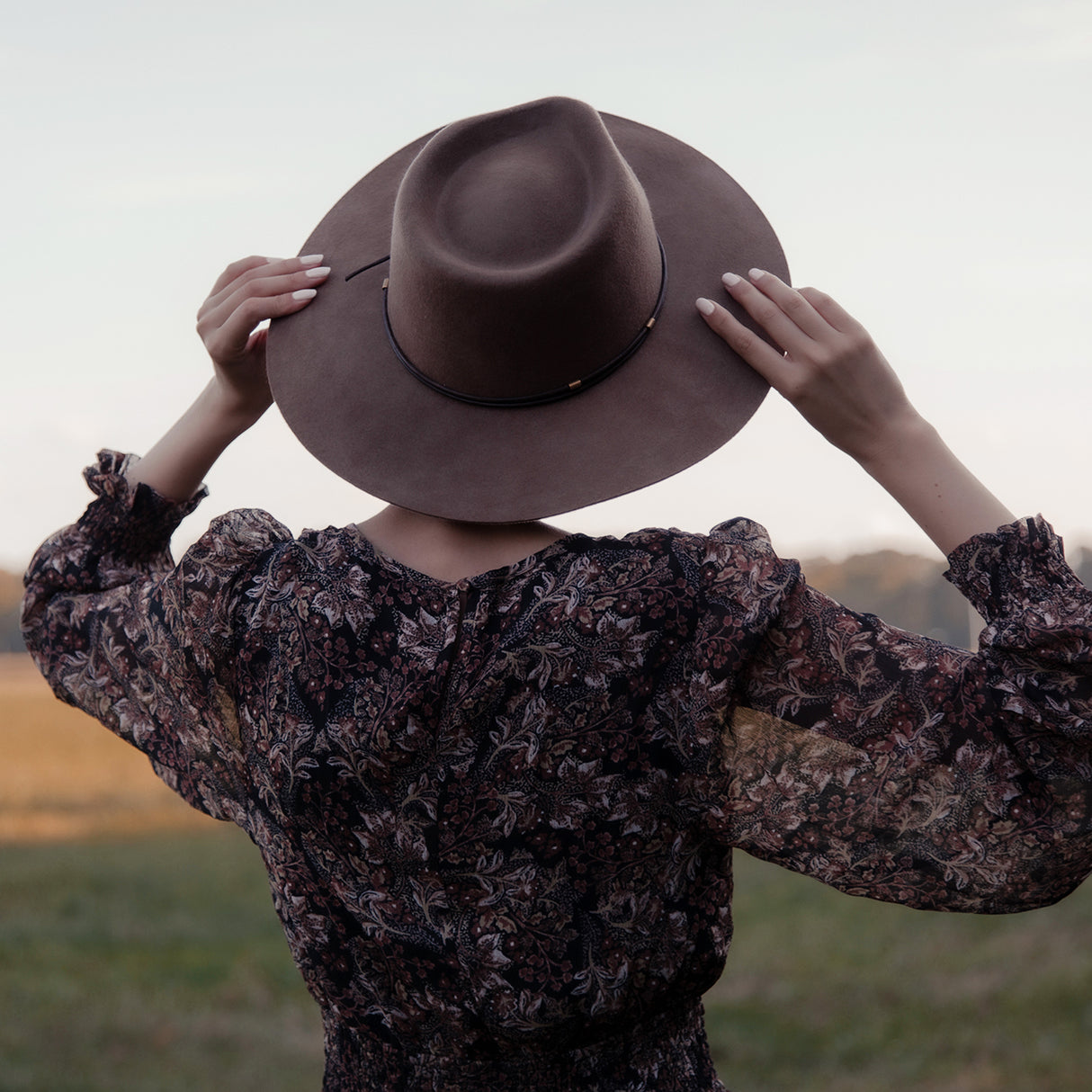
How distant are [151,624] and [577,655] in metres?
0.64

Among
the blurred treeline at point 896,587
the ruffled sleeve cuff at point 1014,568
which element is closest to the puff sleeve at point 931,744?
the ruffled sleeve cuff at point 1014,568

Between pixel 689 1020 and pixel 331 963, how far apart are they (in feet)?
1.62

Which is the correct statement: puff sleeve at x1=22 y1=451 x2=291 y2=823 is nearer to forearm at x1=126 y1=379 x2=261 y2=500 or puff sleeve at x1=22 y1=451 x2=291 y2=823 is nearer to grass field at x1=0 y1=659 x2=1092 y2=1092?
forearm at x1=126 y1=379 x2=261 y2=500

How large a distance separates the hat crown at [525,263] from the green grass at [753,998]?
15.4ft

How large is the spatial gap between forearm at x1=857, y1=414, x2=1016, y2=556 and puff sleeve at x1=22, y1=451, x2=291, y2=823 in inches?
30.6

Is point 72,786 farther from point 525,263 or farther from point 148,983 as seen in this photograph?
point 525,263

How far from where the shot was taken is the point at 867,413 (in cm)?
134

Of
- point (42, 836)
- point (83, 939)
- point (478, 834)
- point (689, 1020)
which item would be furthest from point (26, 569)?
point (42, 836)

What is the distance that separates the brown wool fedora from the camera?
1331 mm

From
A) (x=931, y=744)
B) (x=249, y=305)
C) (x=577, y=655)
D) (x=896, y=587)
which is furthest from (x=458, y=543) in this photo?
(x=896, y=587)

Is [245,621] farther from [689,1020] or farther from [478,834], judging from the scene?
[689,1020]

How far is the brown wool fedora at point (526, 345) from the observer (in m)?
1.33

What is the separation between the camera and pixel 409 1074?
62.1 inches

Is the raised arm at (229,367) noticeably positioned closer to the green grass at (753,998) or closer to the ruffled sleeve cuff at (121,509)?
the ruffled sleeve cuff at (121,509)
